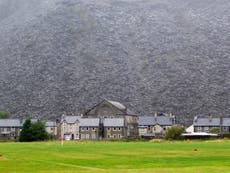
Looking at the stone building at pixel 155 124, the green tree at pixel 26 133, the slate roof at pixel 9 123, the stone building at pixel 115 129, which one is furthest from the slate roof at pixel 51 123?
the green tree at pixel 26 133

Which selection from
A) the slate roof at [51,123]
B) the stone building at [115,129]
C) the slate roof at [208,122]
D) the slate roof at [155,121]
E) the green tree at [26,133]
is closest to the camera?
the green tree at [26,133]

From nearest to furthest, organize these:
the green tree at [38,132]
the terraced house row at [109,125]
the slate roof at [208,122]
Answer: the green tree at [38,132] → the terraced house row at [109,125] → the slate roof at [208,122]

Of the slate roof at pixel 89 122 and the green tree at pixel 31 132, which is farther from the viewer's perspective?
the slate roof at pixel 89 122

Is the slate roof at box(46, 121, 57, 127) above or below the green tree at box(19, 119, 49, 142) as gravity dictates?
above

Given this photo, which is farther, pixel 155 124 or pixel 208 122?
pixel 155 124

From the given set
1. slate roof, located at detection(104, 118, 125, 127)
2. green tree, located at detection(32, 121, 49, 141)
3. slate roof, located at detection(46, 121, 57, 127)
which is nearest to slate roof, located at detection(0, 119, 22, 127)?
slate roof, located at detection(46, 121, 57, 127)

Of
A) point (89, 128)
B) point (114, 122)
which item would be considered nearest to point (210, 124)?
point (114, 122)

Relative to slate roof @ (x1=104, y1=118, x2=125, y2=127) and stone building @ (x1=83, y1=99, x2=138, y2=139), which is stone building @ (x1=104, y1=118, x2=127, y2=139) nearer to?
slate roof @ (x1=104, y1=118, x2=125, y2=127)

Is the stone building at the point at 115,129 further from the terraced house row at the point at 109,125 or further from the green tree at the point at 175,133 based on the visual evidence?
the green tree at the point at 175,133

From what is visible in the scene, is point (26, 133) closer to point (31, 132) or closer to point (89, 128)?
point (31, 132)

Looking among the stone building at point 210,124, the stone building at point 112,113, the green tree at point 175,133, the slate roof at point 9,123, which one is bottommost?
the green tree at point 175,133

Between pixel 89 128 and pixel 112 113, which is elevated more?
pixel 112 113

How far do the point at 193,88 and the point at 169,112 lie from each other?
59.4ft

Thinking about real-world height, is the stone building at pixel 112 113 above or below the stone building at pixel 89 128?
above
